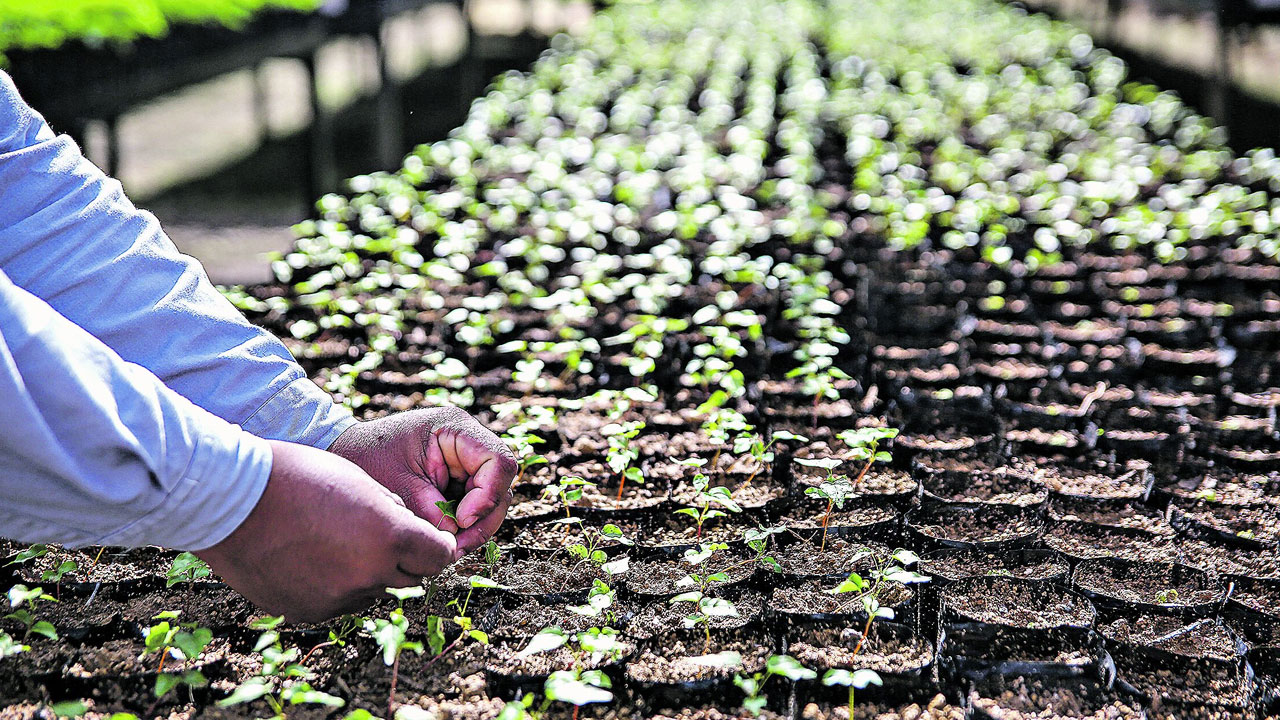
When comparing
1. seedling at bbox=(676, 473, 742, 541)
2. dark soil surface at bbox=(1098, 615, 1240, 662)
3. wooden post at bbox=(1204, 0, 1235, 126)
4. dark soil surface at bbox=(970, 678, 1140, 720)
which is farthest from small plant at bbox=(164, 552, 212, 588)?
wooden post at bbox=(1204, 0, 1235, 126)

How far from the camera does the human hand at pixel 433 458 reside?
4.89ft

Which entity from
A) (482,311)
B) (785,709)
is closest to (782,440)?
(785,709)

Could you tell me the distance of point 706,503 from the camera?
1779mm

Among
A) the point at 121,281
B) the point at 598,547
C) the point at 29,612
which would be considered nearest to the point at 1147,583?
the point at 598,547

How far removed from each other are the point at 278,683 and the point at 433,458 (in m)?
0.38

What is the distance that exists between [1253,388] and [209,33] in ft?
13.3

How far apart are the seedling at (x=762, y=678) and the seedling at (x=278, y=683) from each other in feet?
1.67

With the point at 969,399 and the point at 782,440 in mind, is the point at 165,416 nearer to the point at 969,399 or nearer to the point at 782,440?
the point at 782,440

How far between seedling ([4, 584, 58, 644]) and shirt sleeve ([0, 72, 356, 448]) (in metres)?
0.34

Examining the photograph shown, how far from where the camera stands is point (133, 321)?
4.54 feet

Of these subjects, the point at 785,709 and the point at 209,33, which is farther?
the point at 209,33

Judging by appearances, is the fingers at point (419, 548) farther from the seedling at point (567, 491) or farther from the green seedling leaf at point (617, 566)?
the seedling at point (567, 491)

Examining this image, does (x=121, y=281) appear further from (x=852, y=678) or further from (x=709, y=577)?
(x=852, y=678)

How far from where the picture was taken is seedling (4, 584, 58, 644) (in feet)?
4.34
